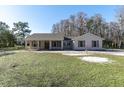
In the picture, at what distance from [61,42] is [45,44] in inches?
66.1

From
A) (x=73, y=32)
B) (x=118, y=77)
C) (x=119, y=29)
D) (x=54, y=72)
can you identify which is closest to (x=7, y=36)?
(x=73, y=32)

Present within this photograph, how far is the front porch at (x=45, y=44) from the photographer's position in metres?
22.1

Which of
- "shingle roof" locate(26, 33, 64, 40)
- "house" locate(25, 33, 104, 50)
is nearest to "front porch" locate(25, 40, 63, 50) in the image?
"house" locate(25, 33, 104, 50)

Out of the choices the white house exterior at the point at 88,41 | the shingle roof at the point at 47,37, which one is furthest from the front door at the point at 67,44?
the white house exterior at the point at 88,41

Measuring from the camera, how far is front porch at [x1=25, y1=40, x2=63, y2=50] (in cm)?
2209

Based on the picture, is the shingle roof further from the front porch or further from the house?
the front porch

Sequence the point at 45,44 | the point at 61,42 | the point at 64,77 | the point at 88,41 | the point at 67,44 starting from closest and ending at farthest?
the point at 64,77 < the point at 88,41 < the point at 61,42 < the point at 45,44 < the point at 67,44

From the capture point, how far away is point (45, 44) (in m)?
22.5

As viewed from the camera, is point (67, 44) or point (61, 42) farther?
point (67, 44)

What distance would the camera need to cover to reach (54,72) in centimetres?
751

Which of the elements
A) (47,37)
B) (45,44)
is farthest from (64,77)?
(45,44)

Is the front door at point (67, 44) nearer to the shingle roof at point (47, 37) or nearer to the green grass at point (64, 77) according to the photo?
the shingle roof at point (47, 37)

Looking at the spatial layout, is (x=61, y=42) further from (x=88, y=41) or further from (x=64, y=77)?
(x=64, y=77)
